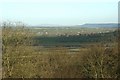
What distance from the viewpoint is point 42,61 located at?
20.5m

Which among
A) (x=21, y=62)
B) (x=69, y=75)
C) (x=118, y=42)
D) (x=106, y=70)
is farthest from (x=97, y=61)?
(x=21, y=62)

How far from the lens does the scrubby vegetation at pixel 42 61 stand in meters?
15.2

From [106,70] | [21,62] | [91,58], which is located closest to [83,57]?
[91,58]

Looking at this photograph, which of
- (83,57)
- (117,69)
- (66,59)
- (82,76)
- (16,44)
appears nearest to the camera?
(16,44)

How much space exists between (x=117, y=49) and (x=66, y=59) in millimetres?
6656

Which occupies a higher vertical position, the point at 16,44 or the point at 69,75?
the point at 16,44

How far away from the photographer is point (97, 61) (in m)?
19.3

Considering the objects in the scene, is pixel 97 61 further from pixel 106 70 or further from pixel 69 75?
pixel 69 75

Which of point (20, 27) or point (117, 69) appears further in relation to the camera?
point (117, 69)

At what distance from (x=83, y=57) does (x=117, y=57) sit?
3.29 metres

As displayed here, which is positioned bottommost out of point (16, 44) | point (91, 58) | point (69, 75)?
point (69, 75)

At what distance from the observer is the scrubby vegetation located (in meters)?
15.2

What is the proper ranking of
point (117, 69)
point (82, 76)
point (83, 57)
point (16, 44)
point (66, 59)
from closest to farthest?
1. point (16, 44)
2. point (117, 69)
3. point (82, 76)
4. point (83, 57)
5. point (66, 59)

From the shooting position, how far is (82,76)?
781 inches
